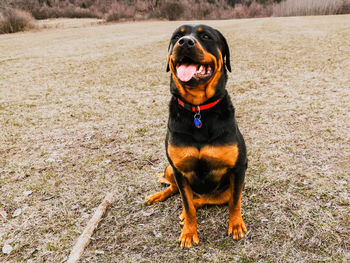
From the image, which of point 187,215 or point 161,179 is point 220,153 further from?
point 161,179

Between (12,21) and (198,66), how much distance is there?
25.1m

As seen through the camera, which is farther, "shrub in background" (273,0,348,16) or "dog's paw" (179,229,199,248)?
"shrub in background" (273,0,348,16)

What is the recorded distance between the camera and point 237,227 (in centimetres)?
253

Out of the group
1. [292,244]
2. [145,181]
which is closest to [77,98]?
[145,181]

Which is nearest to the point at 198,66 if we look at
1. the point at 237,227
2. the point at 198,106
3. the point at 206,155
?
the point at 198,106

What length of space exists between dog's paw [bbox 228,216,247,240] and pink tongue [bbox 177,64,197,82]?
145cm

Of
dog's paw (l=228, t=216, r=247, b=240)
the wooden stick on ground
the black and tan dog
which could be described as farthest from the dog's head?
the wooden stick on ground

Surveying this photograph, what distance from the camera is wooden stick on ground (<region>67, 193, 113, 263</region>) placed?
246 centimetres

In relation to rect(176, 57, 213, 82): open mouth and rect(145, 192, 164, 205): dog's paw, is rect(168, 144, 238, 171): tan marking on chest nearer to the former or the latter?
rect(176, 57, 213, 82): open mouth

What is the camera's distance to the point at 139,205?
305cm

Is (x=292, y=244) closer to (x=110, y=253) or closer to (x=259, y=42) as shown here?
(x=110, y=253)

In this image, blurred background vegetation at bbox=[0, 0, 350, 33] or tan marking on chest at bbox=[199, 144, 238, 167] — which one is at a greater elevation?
Result: blurred background vegetation at bbox=[0, 0, 350, 33]

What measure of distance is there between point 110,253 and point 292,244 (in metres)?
1.73

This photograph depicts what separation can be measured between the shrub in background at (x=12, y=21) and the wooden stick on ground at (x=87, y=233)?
24.2m
